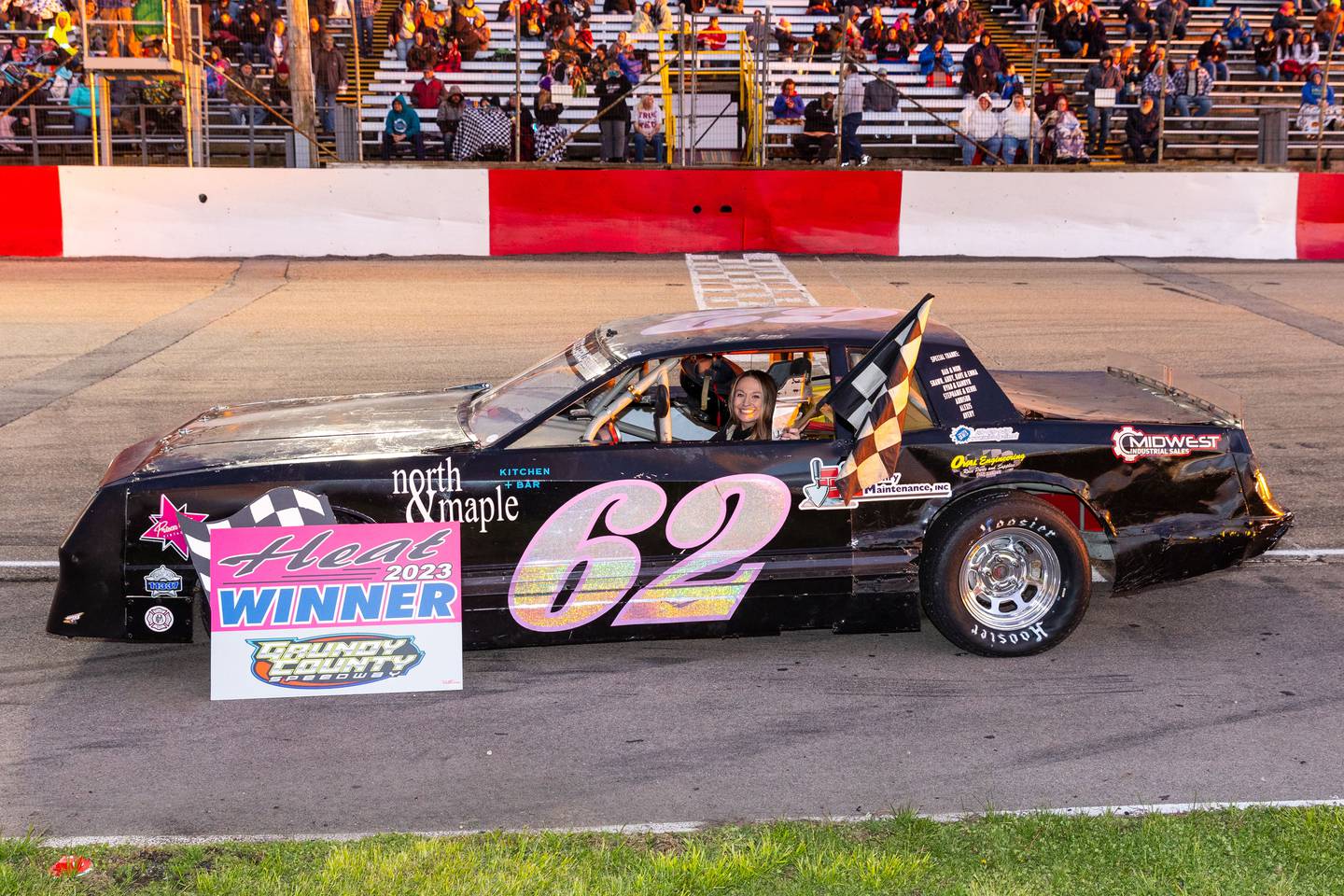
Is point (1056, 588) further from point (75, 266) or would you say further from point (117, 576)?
point (75, 266)

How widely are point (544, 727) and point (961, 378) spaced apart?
2.26 meters

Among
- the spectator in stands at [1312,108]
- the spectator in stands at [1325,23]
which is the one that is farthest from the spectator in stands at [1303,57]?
the spectator in stands at [1312,108]

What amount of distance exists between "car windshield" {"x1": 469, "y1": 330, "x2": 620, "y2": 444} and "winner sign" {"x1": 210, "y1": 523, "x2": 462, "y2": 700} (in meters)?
0.58

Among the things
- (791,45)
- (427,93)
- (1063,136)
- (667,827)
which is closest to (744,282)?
(1063,136)

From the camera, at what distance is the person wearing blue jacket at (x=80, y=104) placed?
20953 mm

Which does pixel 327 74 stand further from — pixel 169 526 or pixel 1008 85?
pixel 169 526

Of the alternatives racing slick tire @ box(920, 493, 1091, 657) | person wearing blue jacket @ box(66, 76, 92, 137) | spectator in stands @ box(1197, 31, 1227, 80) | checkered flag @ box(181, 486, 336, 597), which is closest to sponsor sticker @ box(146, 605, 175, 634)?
checkered flag @ box(181, 486, 336, 597)

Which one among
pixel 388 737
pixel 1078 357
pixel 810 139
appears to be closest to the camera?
pixel 388 737

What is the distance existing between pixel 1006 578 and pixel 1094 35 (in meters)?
22.5

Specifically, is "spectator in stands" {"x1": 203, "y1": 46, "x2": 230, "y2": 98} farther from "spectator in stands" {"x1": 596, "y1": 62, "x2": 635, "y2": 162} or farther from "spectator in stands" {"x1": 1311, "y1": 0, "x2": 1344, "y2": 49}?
"spectator in stands" {"x1": 1311, "y1": 0, "x2": 1344, "y2": 49}

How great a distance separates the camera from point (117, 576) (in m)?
5.59

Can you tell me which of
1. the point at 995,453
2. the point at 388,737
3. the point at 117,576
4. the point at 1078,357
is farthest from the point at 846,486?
the point at 1078,357

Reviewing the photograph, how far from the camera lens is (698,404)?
21.4 feet

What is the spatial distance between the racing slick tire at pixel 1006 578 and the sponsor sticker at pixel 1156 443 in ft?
1.34
